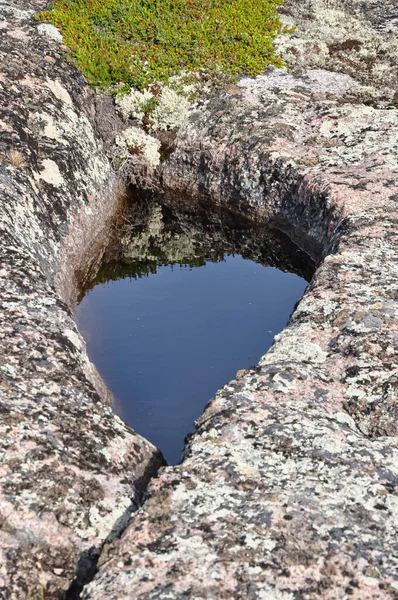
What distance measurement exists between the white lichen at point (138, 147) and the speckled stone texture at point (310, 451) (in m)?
4.87

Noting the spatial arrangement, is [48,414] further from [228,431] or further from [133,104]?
[133,104]

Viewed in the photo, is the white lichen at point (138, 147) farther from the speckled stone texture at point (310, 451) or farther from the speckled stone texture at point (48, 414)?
the speckled stone texture at point (310, 451)

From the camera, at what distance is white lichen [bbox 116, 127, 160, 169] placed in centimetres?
2214

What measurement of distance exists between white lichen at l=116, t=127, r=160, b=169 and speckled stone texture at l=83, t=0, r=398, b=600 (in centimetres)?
487

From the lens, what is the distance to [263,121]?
21.2 meters

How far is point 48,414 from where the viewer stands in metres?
8.80

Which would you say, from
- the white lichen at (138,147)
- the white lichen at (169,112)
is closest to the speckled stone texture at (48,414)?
the white lichen at (138,147)

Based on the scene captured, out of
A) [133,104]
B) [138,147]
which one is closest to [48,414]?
[138,147]

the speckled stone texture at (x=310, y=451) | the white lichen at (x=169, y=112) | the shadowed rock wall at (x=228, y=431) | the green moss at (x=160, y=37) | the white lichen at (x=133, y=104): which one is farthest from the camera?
the green moss at (x=160, y=37)

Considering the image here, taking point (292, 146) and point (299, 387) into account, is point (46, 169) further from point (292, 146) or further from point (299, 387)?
point (299, 387)

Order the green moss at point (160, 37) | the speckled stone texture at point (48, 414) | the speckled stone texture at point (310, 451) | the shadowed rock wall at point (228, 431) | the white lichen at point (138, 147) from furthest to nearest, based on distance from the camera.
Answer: the green moss at point (160, 37), the white lichen at point (138, 147), the speckled stone texture at point (48, 414), the shadowed rock wall at point (228, 431), the speckled stone texture at point (310, 451)

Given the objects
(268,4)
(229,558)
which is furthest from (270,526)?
(268,4)

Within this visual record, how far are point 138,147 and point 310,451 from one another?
16.2 metres

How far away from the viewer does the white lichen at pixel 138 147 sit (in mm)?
22141
